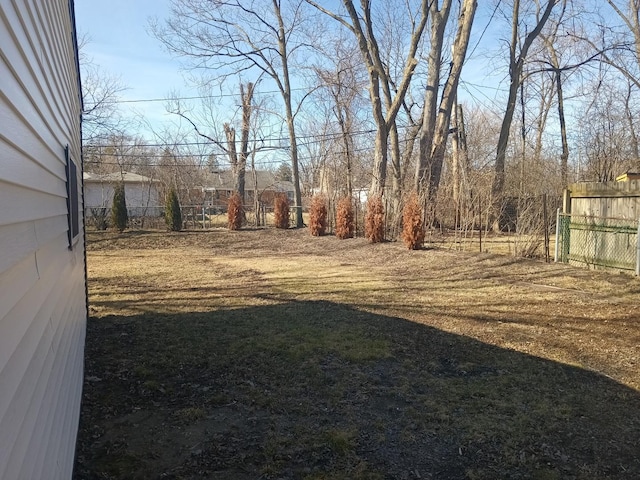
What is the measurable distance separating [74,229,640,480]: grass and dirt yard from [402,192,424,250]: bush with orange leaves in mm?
3872

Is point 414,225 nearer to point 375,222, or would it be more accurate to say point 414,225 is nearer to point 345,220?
Result: point 375,222

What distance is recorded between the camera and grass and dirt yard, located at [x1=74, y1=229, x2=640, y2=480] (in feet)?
9.68

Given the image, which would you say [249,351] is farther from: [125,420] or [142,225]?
[142,225]

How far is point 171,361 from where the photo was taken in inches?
189

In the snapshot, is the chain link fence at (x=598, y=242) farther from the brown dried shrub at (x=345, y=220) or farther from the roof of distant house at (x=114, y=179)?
the roof of distant house at (x=114, y=179)

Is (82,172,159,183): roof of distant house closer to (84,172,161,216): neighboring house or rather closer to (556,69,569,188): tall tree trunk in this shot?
(84,172,161,216): neighboring house

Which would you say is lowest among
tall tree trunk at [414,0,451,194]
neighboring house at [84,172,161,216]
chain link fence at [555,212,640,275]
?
chain link fence at [555,212,640,275]

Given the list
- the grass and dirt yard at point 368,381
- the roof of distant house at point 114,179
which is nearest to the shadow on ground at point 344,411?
the grass and dirt yard at point 368,381

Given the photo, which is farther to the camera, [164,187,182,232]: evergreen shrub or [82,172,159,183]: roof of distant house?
[82,172,159,183]: roof of distant house

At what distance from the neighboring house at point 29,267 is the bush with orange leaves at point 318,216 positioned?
623 inches

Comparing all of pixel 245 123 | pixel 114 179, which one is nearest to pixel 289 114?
pixel 245 123

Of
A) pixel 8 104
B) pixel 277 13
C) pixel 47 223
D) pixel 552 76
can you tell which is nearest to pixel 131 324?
pixel 47 223

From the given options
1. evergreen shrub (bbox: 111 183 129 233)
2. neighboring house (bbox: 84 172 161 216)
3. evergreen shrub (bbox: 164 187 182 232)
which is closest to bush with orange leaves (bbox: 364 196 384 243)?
evergreen shrub (bbox: 164 187 182 232)

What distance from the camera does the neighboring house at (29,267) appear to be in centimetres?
120
